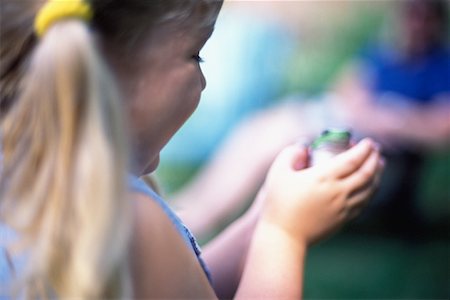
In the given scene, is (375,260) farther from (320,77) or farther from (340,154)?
(340,154)

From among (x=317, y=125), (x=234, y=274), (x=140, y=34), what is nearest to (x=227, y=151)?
(x=317, y=125)

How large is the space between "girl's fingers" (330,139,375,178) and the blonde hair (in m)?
0.37

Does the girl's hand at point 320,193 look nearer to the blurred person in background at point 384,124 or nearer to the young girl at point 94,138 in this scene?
the young girl at point 94,138

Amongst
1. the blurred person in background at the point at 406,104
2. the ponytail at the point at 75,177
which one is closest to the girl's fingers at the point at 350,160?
the ponytail at the point at 75,177

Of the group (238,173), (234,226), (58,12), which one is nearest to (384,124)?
(238,173)

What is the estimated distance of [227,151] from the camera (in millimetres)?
3820

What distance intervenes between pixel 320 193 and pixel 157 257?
309mm

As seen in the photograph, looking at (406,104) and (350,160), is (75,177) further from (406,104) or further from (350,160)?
(406,104)

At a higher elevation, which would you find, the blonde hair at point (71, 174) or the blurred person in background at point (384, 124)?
the blonde hair at point (71, 174)

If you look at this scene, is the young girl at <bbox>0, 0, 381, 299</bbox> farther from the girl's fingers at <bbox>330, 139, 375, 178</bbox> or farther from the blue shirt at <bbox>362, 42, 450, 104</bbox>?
the blue shirt at <bbox>362, 42, 450, 104</bbox>

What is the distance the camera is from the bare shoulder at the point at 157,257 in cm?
92

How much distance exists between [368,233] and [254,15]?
1280 millimetres

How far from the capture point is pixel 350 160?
119cm

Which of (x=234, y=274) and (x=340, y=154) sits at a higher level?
(x=340, y=154)
